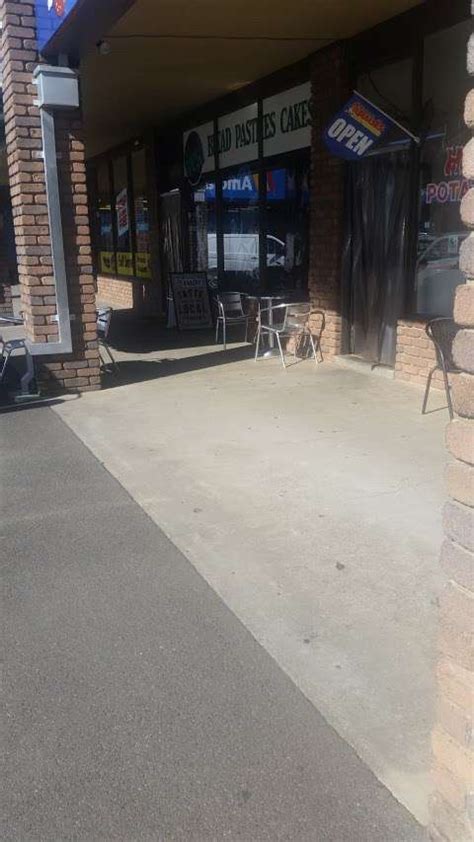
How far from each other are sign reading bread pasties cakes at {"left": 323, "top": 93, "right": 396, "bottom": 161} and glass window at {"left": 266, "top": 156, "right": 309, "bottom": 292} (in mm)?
1698

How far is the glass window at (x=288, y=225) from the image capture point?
32.2 feet

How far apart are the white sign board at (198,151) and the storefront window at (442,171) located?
5.49 meters

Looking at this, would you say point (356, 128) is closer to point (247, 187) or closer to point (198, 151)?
point (247, 187)

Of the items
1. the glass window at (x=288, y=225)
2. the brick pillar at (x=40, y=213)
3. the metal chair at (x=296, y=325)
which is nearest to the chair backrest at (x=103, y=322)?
the brick pillar at (x=40, y=213)

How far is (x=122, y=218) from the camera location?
17281 mm

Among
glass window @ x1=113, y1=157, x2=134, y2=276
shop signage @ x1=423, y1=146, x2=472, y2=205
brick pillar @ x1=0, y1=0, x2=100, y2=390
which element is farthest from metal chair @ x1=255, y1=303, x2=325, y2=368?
glass window @ x1=113, y1=157, x2=134, y2=276

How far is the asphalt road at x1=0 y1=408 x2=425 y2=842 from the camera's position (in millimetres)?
2250

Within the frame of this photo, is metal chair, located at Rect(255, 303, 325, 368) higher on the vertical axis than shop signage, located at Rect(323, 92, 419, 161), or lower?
lower

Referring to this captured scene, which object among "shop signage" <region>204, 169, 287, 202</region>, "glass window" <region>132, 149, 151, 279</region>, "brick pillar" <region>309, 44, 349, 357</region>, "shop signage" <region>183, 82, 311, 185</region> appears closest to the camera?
"brick pillar" <region>309, 44, 349, 357</region>

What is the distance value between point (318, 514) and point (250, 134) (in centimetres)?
788

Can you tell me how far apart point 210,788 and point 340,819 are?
42cm

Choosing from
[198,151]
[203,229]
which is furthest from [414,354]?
[198,151]

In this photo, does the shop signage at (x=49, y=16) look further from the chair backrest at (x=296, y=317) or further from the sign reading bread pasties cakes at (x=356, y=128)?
the chair backrest at (x=296, y=317)

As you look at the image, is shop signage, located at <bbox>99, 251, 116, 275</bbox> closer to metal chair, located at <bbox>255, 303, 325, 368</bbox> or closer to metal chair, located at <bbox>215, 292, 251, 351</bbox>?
metal chair, located at <bbox>215, 292, 251, 351</bbox>
